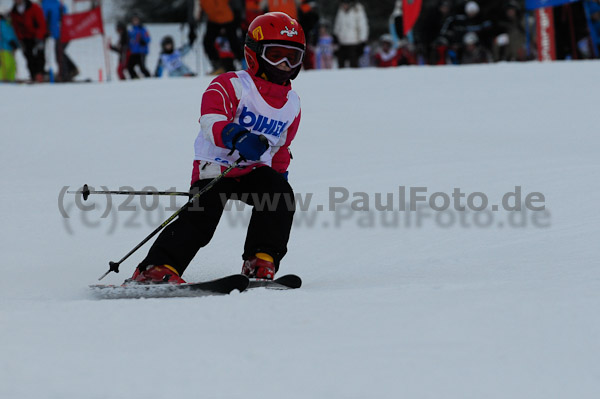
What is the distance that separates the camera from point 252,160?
4.02 metres

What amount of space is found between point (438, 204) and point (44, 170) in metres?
4.01

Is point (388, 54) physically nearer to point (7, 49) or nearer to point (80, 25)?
point (80, 25)

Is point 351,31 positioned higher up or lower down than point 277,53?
higher up

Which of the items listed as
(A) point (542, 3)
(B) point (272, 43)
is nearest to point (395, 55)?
(A) point (542, 3)

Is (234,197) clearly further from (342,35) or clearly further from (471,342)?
(342,35)

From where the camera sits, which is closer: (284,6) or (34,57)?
(284,6)

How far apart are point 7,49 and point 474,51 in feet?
26.6

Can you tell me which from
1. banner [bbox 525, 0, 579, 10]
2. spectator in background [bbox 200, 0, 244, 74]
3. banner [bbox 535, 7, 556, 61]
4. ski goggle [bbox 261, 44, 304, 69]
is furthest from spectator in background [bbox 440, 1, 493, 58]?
ski goggle [bbox 261, 44, 304, 69]

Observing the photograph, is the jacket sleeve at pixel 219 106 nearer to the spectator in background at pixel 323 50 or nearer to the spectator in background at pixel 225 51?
the spectator in background at pixel 225 51

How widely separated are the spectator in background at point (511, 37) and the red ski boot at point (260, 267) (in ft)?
34.4

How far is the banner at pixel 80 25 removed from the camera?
1447 cm

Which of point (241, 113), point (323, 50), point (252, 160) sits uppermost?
point (323, 50)

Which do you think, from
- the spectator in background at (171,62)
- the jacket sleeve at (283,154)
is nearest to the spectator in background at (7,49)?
the spectator in background at (171,62)

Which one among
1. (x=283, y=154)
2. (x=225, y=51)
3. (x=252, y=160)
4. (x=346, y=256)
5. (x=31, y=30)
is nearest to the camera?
(x=252, y=160)
